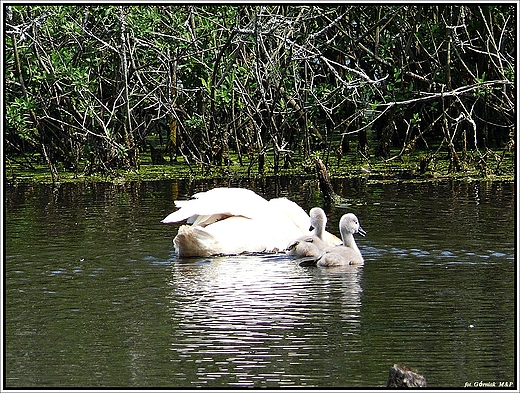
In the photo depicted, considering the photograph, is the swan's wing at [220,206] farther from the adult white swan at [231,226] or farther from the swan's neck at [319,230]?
the swan's neck at [319,230]

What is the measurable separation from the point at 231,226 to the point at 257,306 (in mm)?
1888

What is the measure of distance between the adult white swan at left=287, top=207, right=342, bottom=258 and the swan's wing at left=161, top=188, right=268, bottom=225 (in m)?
0.39

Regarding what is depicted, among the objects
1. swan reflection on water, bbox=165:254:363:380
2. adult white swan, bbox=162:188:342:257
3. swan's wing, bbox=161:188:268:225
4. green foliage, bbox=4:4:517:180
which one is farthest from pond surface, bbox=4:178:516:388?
green foliage, bbox=4:4:517:180

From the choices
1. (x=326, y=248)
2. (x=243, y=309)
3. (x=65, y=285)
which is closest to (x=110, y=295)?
(x=65, y=285)

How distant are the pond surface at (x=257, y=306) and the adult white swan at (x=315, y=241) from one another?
0.17 m

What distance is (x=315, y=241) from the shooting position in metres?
7.65

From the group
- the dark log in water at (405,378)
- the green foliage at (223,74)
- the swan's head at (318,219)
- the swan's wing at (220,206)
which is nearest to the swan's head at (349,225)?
the swan's head at (318,219)

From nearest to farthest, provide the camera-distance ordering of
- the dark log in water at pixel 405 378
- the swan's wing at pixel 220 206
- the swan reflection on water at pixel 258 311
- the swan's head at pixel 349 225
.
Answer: the dark log in water at pixel 405 378
the swan reflection on water at pixel 258 311
the swan's head at pixel 349 225
the swan's wing at pixel 220 206

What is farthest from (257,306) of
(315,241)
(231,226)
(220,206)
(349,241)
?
(220,206)

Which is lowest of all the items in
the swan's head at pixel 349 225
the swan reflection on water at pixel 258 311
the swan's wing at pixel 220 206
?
the swan reflection on water at pixel 258 311

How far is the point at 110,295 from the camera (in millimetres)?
6289

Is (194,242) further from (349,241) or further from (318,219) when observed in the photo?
(349,241)

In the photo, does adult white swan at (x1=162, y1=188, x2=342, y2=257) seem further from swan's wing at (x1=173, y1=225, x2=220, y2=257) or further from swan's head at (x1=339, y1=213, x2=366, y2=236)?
swan's head at (x1=339, y1=213, x2=366, y2=236)

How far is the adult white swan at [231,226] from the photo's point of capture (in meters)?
7.55
